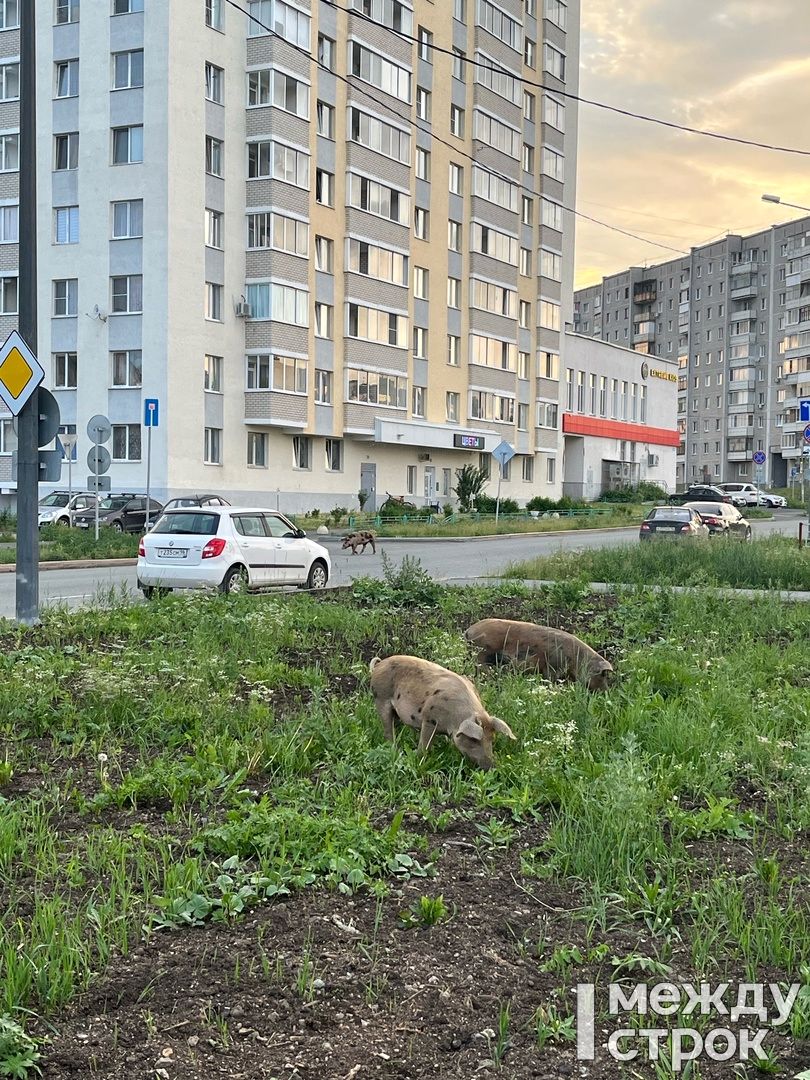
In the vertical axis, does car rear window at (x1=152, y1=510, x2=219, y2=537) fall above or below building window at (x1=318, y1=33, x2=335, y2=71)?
below

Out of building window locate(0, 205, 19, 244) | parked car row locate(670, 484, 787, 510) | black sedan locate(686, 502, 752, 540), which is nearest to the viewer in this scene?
black sedan locate(686, 502, 752, 540)

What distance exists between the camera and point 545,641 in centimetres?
790

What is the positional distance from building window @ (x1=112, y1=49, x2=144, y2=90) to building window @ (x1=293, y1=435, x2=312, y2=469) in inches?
614

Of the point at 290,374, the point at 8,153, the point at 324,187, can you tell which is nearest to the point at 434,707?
the point at 290,374

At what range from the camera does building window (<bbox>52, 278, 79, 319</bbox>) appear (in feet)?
144

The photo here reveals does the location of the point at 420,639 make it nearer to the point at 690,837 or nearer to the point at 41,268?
the point at 690,837

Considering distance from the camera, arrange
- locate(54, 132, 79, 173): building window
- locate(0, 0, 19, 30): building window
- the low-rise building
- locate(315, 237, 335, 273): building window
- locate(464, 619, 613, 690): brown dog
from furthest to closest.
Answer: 1. the low-rise building
2. locate(315, 237, 335, 273): building window
3. locate(0, 0, 19, 30): building window
4. locate(54, 132, 79, 173): building window
5. locate(464, 619, 613, 690): brown dog

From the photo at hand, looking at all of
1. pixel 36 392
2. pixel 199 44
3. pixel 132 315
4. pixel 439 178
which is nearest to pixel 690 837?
pixel 36 392

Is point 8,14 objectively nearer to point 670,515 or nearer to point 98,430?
point 98,430

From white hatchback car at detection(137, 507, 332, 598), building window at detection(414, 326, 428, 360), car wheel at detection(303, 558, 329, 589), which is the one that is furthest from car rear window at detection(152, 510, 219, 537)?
building window at detection(414, 326, 428, 360)

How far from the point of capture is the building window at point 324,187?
4803 cm

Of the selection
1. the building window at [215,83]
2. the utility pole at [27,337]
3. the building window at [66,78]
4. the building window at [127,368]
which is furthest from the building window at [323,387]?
the utility pole at [27,337]

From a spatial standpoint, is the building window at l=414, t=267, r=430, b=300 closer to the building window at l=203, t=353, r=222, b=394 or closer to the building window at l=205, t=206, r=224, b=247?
the building window at l=205, t=206, r=224, b=247

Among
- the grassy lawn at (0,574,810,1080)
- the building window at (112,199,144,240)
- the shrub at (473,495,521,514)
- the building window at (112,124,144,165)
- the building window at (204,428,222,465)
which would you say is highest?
the building window at (112,124,144,165)
